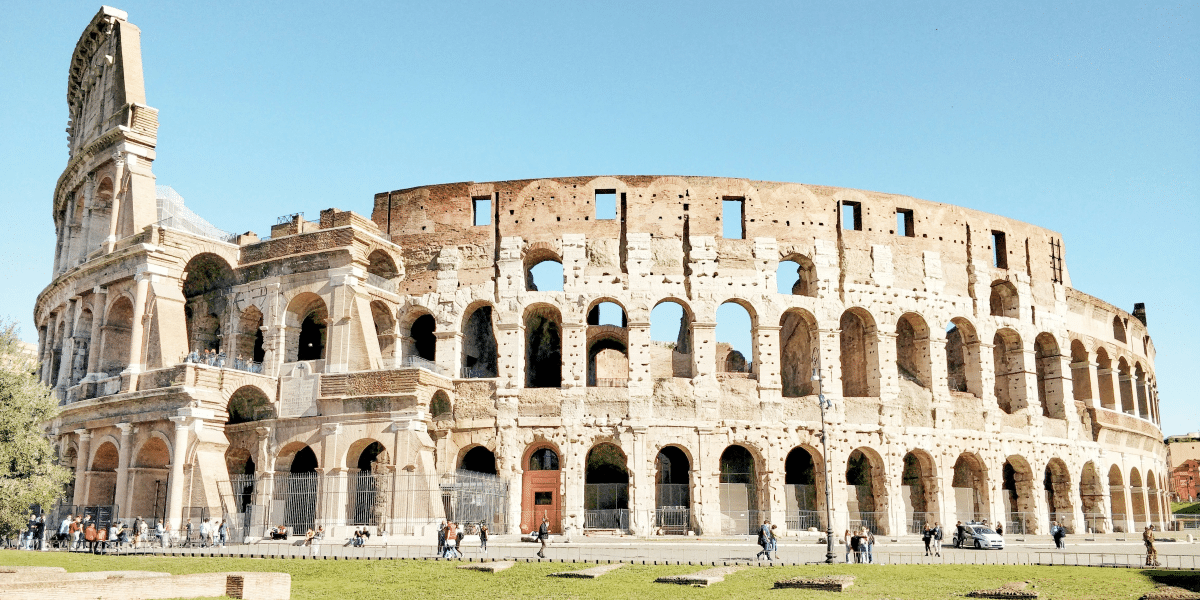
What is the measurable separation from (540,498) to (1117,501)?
2381cm

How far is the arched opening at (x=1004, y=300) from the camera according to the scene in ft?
119

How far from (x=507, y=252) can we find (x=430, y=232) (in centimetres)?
289

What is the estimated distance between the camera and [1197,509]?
2393 inches

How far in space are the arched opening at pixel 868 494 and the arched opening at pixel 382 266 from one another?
1631cm

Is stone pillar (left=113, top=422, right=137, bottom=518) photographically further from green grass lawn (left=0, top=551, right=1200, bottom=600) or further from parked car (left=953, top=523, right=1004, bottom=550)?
parked car (left=953, top=523, right=1004, bottom=550)

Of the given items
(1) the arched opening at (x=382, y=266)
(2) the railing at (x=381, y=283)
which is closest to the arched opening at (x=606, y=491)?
(2) the railing at (x=381, y=283)

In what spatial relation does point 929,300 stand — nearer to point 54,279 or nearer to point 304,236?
point 304,236

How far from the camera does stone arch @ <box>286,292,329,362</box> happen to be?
104ft

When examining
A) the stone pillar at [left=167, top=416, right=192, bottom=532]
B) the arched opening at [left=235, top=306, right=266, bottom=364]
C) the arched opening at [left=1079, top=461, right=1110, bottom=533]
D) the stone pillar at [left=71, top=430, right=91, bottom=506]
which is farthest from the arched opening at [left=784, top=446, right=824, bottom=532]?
the stone pillar at [left=71, top=430, right=91, bottom=506]

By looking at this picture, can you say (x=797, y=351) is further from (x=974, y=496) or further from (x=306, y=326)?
(x=306, y=326)

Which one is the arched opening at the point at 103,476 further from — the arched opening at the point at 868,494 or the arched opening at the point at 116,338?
the arched opening at the point at 868,494

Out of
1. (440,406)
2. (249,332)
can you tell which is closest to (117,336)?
(249,332)

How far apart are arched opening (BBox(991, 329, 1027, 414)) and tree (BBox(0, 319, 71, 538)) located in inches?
1182

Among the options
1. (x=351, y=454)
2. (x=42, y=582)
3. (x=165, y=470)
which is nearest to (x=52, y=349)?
(x=165, y=470)
